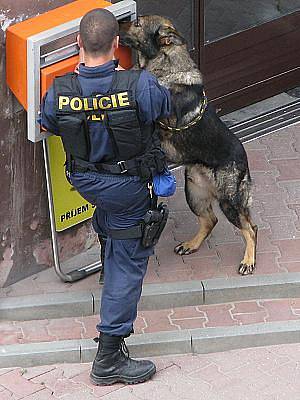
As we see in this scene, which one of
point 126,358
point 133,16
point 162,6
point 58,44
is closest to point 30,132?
point 58,44

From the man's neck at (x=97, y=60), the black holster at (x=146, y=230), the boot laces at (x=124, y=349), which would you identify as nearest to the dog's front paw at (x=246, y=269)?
the boot laces at (x=124, y=349)

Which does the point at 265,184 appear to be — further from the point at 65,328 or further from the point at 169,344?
the point at 65,328

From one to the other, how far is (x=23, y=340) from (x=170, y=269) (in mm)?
1145

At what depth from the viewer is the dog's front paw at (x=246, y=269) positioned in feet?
24.3

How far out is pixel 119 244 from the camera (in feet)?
20.9

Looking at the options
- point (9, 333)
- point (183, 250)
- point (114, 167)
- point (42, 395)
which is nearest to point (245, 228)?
point (183, 250)

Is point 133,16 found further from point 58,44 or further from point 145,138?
point 145,138

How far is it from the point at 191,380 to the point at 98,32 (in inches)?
85.6

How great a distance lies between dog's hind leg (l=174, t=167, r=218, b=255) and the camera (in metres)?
7.41

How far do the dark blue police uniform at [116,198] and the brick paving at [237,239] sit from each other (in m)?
0.88

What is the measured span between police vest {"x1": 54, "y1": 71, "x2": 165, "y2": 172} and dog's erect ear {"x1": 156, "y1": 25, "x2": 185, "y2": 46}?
2.72 ft

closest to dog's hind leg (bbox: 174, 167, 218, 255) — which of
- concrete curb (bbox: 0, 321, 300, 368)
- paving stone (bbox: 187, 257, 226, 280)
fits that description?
paving stone (bbox: 187, 257, 226, 280)

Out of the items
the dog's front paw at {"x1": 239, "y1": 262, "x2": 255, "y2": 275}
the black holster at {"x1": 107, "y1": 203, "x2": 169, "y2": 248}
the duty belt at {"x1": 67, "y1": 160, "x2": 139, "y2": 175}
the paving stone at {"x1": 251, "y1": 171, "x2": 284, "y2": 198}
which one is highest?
the paving stone at {"x1": 251, "y1": 171, "x2": 284, "y2": 198}

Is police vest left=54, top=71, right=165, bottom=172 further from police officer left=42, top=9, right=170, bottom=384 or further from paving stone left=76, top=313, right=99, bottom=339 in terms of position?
paving stone left=76, top=313, right=99, bottom=339
